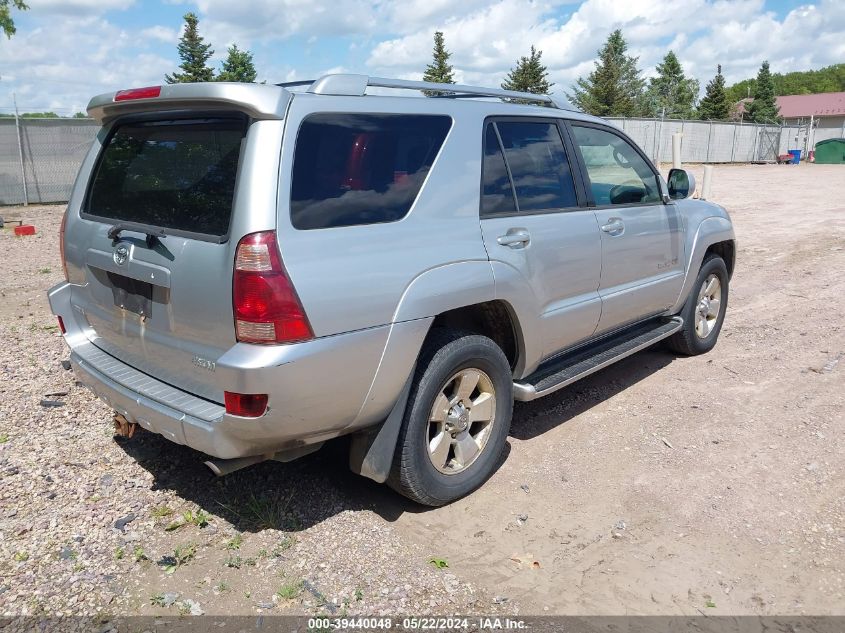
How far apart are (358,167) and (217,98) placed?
64 cm

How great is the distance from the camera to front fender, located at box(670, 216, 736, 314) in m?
5.33

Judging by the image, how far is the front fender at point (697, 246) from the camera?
5328 millimetres

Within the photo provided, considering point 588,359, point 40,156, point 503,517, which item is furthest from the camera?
point 40,156

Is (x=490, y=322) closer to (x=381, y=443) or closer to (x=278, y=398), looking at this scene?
(x=381, y=443)

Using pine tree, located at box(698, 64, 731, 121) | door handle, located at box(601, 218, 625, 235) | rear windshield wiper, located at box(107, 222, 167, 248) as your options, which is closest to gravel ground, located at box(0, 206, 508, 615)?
rear windshield wiper, located at box(107, 222, 167, 248)

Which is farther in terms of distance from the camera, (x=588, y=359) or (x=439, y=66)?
(x=439, y=66)

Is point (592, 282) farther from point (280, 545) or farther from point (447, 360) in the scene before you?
point (280, 545)

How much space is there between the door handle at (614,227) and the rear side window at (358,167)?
1.47 meters

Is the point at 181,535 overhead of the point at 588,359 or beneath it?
beneath

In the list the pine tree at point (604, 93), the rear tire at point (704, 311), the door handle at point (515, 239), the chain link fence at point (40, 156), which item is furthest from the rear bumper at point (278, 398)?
the pine tree at point (604, 93)

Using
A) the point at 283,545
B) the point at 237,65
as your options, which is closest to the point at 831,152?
the point at 237,65

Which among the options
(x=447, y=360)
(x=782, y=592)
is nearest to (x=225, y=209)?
(x=447, y=360)

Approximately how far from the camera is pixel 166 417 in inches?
117

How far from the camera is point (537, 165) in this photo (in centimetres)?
402
